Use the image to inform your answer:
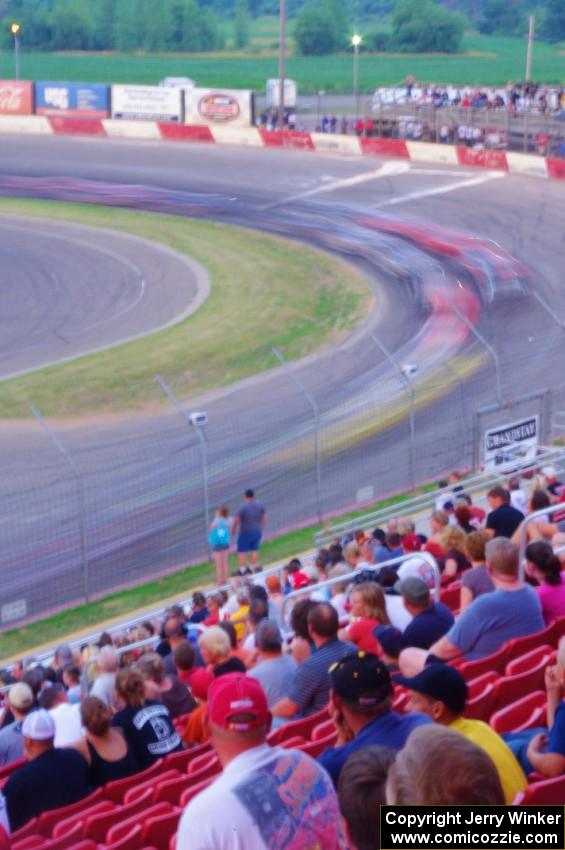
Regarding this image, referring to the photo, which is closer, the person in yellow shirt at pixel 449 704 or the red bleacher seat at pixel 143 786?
the person in yellow shirt at pixel 449 704

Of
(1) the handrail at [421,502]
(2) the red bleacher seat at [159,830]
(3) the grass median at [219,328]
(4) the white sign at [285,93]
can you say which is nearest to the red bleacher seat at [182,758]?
(2) the red bleacher seat at [159,830]

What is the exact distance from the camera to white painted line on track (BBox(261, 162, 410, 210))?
42056mm

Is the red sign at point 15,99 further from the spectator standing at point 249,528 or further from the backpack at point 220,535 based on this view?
the backpack at point 220,535

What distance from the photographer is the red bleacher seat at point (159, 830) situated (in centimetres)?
591

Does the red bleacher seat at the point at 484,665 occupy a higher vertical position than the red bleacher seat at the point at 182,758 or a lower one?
higher

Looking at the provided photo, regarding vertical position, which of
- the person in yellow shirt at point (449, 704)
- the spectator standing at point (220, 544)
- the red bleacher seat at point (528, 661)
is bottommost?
the spectator standing at point (220, 544)

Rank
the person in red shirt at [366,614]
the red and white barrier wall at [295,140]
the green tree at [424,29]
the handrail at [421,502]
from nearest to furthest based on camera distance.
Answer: the person in red shirt at [366,614]
the handrail at [421,502]
the red and white barrier wall at [295,140]
the green tree at [424,29]

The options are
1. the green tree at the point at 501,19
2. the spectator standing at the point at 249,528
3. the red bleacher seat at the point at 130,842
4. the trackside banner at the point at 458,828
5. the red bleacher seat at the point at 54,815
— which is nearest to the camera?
the trackside banner at the point at 458,828

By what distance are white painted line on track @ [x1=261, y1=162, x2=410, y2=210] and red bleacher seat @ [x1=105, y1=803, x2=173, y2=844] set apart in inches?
1420

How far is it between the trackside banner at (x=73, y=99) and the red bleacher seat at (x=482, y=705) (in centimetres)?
5010

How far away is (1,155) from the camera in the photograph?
49188mm

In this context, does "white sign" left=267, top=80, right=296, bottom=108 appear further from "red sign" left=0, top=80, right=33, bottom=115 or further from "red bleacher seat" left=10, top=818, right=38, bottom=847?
"red bleacher seat" left=10, top=818, right=38, bottom=847

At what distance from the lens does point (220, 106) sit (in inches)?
2036

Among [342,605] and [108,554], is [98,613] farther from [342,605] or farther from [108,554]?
[342,605]
